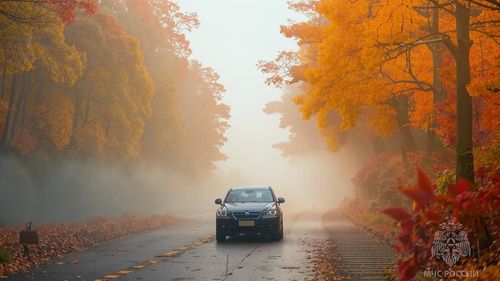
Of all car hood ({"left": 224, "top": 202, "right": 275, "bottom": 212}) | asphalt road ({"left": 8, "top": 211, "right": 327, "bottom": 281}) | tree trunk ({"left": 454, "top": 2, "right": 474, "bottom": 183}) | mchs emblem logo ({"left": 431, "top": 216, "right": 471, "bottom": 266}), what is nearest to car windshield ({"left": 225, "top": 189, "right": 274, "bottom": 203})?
car hood ({"left": 224, "top": 202, "right": 275, "bottom": 212})

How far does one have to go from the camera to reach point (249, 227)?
1705 cm

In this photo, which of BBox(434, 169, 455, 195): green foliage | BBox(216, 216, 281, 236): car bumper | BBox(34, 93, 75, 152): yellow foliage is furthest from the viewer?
BBox(34, 93, 75, 152): yellow foliage

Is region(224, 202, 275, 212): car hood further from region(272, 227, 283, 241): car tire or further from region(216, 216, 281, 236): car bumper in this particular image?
region(272, 227, 283, 241): car tire

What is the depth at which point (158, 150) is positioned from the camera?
1602 inches

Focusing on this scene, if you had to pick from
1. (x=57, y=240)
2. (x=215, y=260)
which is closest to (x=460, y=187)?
(x=215, y=260)

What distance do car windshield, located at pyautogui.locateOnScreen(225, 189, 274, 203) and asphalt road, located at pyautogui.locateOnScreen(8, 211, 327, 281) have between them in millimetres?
1352

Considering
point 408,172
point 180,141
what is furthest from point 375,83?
point 180,141

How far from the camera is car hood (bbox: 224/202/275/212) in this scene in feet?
56.8

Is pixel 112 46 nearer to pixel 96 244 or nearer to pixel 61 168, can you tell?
pixel 61 168

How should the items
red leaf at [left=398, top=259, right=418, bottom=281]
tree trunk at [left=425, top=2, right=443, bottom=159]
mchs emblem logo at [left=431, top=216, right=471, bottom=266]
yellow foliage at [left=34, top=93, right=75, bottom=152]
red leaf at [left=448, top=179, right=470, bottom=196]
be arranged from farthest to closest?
yellow foliage at [left=34, top=93, right=75, bottom=152]
tree trunk at [left=425, top=2, right=443, bottom=159]
mchs emblem logo at [left=431, top=216, right=471, bottom=266]
red leaf at [left=398, top=259, right=418, bottom=281]
red leaf at [left=448, top=179, right=470, bottom=196]

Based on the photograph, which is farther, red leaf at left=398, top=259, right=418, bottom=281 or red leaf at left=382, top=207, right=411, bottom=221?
red leaf at left=398, top=259, right=418, bottom=281

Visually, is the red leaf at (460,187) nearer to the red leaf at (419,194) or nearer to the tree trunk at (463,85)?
the red leaf at (419,194)

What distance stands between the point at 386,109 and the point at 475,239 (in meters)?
14.7

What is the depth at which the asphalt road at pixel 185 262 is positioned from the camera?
10.5 m
